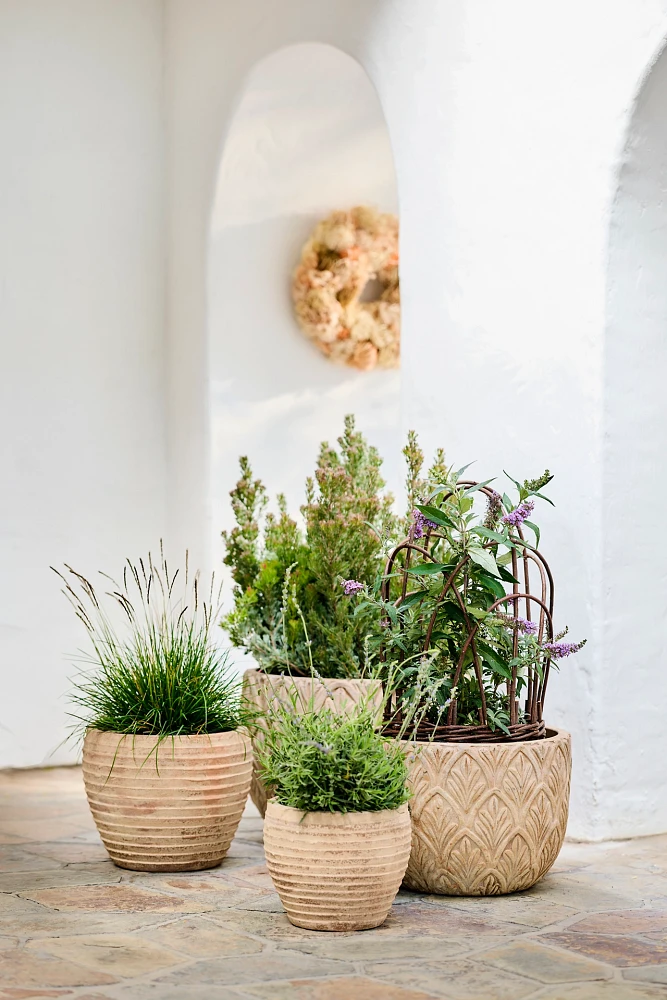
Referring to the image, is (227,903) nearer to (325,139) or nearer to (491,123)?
(491,123)

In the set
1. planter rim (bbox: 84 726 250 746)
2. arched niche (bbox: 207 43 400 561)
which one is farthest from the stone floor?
arched niche (bbox: 207 43 400 561)

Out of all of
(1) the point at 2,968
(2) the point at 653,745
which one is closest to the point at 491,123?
(2) the point at 653,745

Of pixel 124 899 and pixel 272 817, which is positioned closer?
pixel 272 817

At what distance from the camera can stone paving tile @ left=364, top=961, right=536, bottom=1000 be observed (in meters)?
2.04

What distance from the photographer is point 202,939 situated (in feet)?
7.70

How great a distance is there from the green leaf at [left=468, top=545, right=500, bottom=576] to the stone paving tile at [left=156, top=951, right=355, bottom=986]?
86 centimetres

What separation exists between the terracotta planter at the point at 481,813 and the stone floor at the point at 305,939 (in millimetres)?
56

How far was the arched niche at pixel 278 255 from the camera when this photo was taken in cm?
449

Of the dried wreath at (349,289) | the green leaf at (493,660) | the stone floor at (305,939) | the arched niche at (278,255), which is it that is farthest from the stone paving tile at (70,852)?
the dried wreath at (349,289)

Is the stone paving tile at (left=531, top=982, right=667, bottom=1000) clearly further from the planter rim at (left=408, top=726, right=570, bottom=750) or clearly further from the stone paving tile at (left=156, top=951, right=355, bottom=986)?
the planter rim at (left=408, top=726, right=570, bottom=750)

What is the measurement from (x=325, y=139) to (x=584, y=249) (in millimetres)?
1743

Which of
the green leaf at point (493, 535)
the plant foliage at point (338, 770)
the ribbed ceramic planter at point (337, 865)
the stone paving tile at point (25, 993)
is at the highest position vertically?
the green leaf at point (493, 535)

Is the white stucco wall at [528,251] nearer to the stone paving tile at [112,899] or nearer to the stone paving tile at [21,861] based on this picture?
the stone paving tile at [112,899]

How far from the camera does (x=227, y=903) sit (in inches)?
103
